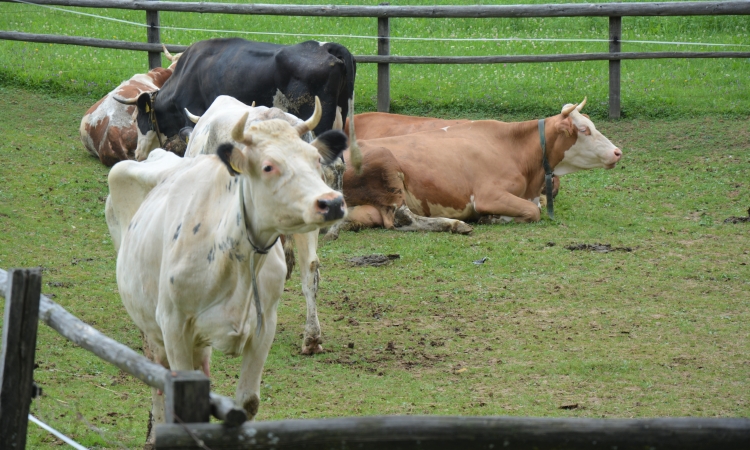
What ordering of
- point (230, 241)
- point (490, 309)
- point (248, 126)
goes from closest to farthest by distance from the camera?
point (230, 241), point (248, 126), point (490, 309)

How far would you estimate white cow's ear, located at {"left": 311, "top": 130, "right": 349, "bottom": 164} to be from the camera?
13.1ft

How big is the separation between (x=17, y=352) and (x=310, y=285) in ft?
10.6

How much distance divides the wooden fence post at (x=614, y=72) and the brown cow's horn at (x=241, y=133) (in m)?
10.5

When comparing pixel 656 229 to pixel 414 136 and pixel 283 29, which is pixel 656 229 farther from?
pixel 283 29

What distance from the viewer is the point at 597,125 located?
1306cm

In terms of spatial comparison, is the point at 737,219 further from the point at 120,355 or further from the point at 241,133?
the point at 120,355

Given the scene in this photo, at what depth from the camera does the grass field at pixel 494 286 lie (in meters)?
5.45

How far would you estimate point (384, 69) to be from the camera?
1348cm

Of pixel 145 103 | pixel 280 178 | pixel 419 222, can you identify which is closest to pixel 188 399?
pixel 280 178

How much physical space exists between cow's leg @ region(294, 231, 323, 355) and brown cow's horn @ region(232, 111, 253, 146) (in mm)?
2473

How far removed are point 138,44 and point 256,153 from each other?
404 inches

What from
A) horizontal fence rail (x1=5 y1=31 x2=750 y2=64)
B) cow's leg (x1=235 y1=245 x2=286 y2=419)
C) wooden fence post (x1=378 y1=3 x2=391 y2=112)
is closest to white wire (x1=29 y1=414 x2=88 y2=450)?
cow's leg (x1=235 y1=245 x2=286 y2=419)

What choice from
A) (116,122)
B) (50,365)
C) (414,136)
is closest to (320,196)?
(50,365)

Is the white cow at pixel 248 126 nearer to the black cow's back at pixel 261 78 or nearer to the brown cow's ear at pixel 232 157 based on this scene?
the brown cow's ear at pixel 232 157
